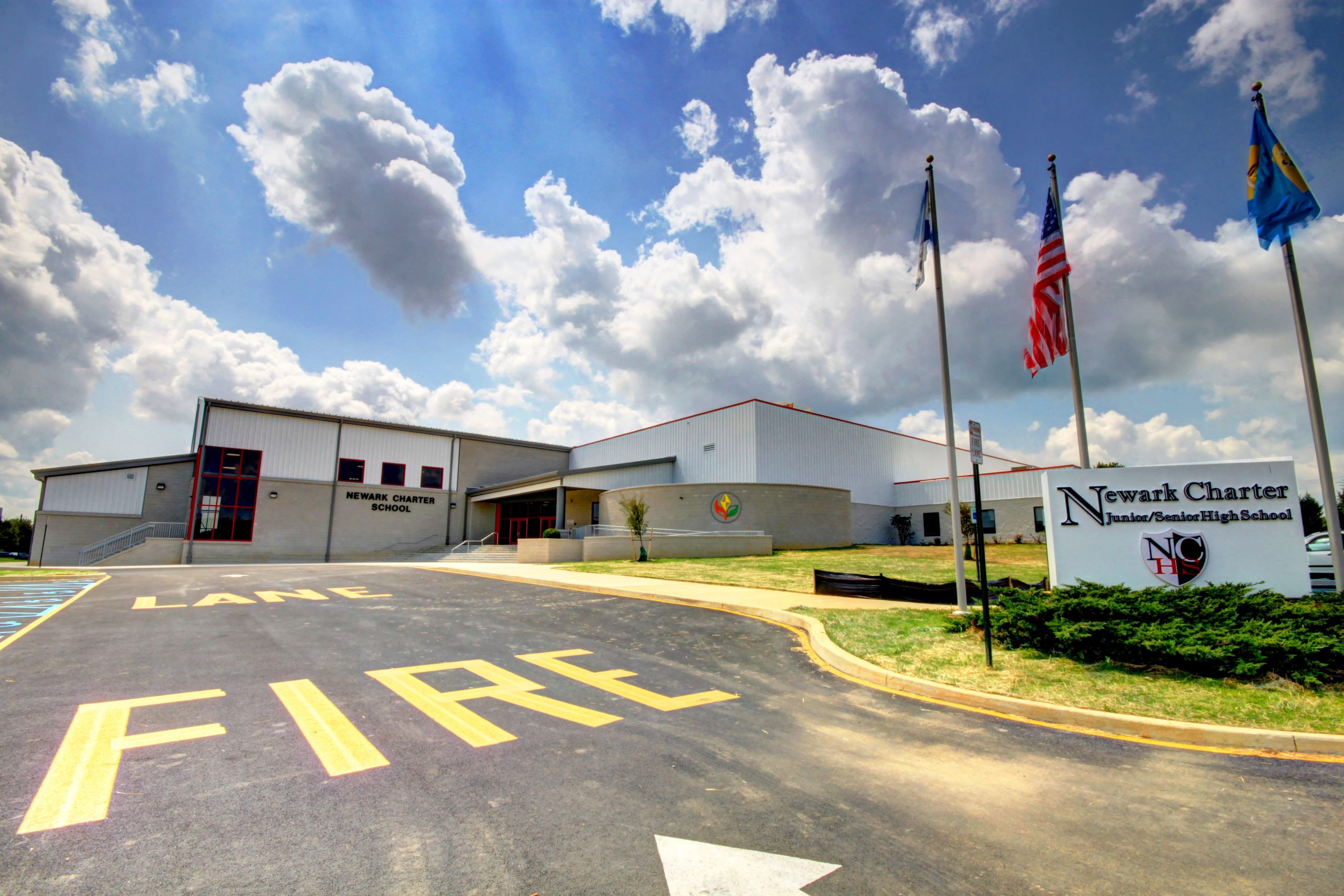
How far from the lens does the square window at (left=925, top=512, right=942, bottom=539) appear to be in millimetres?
46375

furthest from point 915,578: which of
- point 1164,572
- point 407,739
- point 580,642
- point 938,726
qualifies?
point 407,739

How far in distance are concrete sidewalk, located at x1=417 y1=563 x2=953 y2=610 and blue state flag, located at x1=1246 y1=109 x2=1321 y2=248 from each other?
8.51 metres

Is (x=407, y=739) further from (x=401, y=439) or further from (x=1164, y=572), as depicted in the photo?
(x=401, y=439)

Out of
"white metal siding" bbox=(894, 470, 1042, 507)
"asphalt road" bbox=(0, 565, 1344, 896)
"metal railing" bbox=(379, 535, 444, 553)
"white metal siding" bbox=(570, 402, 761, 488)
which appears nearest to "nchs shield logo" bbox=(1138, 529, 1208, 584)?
"asphalt road" bbox=(0, 565, 1344, 896)

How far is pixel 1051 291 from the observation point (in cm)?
1273

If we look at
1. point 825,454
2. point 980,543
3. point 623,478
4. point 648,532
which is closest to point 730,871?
point 980,543

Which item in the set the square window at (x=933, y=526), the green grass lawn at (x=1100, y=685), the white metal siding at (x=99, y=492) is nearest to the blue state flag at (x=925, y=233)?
the green grass lawn at (x=1100, y=685)

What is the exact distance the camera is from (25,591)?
17.2 meters

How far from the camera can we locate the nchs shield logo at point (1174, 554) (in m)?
10.2

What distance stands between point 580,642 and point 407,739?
4.58 meters

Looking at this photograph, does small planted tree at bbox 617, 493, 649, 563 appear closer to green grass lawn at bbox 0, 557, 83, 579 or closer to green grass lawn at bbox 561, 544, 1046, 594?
green grass lawn at bbox 561, 544, 1046, 594

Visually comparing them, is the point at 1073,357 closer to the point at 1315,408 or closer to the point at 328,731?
the point at 1315,408

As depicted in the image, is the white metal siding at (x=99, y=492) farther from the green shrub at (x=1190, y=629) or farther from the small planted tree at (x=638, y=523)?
the green shrub at (x=1190, y=629)

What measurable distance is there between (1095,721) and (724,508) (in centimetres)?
2811
